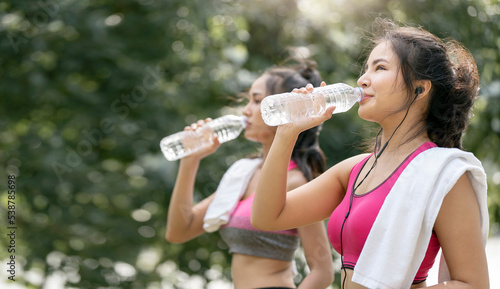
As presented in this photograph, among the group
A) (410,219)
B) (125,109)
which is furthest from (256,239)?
(125,109)

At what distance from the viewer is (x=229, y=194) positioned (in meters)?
→ 2.37

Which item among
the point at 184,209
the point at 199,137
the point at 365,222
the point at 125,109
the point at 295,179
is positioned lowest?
the point at 365,222

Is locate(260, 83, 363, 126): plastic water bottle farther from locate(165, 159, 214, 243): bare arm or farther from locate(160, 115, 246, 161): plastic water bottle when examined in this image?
locate(165, 159, 214, 243): bare arm

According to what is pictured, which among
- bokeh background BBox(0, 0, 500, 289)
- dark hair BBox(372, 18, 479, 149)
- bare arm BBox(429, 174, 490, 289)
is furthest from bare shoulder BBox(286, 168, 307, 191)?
bokeh background BBox(0, 0, 500, 289)

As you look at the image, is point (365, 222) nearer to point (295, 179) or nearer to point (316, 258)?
point (316, 258)

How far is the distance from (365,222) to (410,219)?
0.14 m

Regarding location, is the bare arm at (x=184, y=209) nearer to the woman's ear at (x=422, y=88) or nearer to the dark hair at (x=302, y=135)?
the dark hair at (x=302, y=135)

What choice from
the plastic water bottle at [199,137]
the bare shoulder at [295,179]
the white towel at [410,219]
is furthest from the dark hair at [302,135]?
the white towel at [410,219]

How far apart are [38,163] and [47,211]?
335 millimetres

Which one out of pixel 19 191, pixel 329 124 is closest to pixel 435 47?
pixel 329 124

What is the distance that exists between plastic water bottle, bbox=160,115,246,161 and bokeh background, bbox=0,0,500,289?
0.79m

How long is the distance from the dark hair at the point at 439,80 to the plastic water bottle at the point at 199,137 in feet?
3.07

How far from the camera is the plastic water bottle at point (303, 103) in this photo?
1.64 m

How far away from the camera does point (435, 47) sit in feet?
5.00
